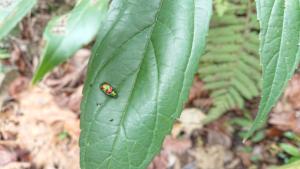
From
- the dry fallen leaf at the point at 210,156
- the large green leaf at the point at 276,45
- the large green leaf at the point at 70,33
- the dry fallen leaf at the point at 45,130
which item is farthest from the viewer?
the dry fallen leaf at the point at 210,156

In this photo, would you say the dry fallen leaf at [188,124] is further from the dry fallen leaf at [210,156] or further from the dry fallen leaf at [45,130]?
the dry fallen leaf at [45,130]

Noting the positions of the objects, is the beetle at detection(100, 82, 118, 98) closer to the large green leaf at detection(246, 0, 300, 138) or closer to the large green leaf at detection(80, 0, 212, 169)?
the large green leaf at detection(80, 0, 212, 169)

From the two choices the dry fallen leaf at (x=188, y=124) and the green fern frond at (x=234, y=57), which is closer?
the dry fallen leaf at (x=188, y=124)

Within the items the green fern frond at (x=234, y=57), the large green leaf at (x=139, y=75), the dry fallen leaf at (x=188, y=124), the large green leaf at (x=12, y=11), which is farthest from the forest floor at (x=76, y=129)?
the large green leaf at (x=12, y=11)

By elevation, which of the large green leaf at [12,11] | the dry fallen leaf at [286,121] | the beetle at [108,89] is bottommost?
the dry fallen leaf at [286,121]

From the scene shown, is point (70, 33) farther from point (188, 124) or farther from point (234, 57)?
point (234, 57)

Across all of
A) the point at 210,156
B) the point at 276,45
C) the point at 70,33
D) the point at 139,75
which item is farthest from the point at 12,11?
the point at 210,156

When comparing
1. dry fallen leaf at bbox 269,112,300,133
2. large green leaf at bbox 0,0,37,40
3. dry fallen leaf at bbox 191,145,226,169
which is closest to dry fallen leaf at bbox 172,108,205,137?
dry fallen leaf at bbox 191,145,226,169
